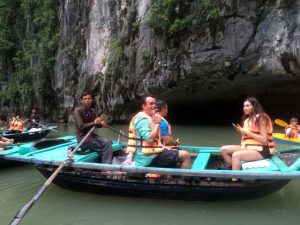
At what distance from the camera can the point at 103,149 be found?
6.82 m

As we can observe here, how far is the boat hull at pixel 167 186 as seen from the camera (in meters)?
5.62

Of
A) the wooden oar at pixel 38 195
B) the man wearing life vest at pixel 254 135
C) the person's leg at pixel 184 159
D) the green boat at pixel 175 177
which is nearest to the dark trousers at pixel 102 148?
the green boat at pixel 175 177

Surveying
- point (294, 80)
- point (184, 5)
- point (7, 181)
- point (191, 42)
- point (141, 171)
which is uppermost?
point (184, 5)

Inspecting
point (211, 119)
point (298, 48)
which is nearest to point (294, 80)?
point (298, 48)

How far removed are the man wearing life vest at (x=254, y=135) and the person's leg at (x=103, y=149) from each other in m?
1.99

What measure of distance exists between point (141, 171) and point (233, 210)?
128 cm

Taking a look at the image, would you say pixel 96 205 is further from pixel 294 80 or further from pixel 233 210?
pixel 294 80

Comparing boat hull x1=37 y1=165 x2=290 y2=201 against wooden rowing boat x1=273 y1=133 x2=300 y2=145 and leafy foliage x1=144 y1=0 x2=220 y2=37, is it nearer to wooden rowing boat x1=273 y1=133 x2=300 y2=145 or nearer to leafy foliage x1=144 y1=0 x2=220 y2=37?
wooden rowing boat x1=273 y1=133 x2=300 y2=145

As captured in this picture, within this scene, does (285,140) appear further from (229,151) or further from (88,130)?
(88,130)

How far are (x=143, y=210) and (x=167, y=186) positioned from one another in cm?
50

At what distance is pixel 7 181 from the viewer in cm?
766

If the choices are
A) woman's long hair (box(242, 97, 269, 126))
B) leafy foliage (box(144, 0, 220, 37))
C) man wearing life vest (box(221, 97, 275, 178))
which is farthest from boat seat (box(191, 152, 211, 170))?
leafy foliage (box(144, 0, 220, 37))

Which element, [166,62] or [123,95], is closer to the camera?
[166,62]

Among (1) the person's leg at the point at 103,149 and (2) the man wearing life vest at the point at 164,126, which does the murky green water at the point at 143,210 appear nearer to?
(1) the person's leg at the point at 103,149
